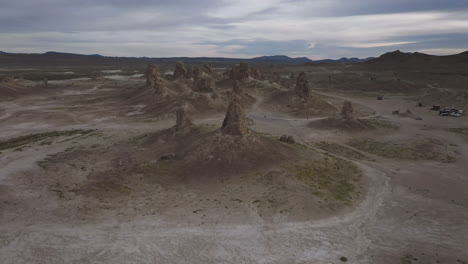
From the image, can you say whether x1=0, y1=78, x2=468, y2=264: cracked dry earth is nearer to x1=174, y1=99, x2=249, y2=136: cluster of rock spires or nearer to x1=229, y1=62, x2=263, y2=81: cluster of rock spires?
x1=174, y1=99, x2=249, y2=136: cluster of rock spires

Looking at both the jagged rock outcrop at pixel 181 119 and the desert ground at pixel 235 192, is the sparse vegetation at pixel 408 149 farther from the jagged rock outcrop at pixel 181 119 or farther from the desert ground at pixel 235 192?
the jagged rock outcrop at pixel 181 119

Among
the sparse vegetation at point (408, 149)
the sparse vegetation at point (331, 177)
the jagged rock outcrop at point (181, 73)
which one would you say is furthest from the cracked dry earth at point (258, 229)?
the jagged rock outcrop at point (181, 73)

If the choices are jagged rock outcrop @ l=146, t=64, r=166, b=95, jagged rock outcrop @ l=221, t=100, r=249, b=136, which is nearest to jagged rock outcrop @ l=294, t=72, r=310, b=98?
jagged rock outcrop @ l=146, t=64, r=166, b=95

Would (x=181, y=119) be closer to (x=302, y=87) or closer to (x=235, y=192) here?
(x=235, y=192)

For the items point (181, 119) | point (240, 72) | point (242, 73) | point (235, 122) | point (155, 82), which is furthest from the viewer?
point (240, 72)

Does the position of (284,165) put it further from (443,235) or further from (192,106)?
(192,106)

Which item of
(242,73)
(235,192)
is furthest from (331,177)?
(242,73)

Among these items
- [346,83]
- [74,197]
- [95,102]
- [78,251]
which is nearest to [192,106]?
[95,102]

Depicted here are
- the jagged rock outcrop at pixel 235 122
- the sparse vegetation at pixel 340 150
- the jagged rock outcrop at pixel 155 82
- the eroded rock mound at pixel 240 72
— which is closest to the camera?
the jagged rock outcrop at pixel 235 122
